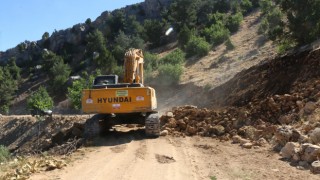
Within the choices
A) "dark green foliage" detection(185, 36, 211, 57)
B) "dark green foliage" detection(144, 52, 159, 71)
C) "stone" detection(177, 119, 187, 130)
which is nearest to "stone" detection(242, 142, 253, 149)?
"stone" detection(177, 119, 187, 130)

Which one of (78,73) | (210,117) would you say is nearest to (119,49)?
(78,73)

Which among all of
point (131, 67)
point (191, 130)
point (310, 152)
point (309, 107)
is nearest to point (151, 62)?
point (131, 67)

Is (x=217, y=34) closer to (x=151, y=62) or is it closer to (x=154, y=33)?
(x=151, y=62)

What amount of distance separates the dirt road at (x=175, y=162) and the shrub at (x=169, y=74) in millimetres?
23504

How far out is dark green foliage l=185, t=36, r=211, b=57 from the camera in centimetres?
4269

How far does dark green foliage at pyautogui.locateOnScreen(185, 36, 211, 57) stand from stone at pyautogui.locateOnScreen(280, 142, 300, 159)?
107 feet

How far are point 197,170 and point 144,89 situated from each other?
553cm

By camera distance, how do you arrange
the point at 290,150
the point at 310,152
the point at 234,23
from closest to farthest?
1. the point at 310,152
2. the point at 290,150
3. the point at 234,23

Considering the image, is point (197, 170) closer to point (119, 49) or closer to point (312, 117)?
point (312, 117)

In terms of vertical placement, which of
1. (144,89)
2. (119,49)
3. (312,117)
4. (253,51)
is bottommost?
(312,117)

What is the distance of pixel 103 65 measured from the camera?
168ft

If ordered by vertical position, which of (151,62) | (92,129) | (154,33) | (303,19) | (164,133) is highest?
(154,33)

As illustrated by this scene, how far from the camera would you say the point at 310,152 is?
9141mm

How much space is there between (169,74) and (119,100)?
23.4 metres
